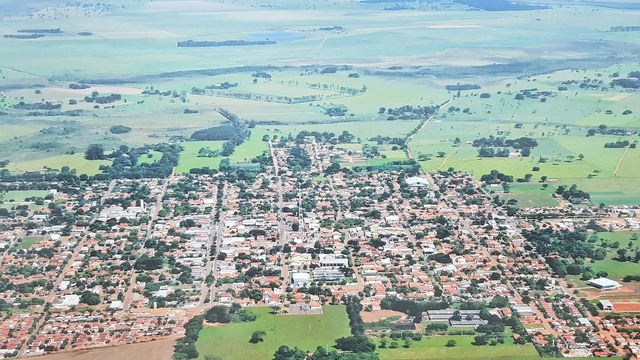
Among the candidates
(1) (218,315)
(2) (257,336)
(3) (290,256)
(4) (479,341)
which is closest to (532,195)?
(3) (290,256)

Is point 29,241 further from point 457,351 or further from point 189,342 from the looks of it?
point 457,351

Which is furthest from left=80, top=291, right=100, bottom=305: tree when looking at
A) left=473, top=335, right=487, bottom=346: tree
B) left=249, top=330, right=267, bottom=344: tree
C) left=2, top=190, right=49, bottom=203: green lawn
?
left=473, top=335, right=487, bottom=346: tree

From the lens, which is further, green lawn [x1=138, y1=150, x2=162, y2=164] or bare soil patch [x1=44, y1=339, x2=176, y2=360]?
green lawn [x1=138, y1=150, x2=162, y2=164]

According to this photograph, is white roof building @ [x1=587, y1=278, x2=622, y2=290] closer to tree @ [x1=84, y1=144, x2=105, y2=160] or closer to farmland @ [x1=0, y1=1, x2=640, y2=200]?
farmland @ [x1=0, y1=1, x2=640, y2=200]

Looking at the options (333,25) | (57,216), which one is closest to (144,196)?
(57,216)

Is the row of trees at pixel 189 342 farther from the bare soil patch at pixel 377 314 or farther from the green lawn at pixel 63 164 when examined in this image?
the green lawn at pixel 63 164

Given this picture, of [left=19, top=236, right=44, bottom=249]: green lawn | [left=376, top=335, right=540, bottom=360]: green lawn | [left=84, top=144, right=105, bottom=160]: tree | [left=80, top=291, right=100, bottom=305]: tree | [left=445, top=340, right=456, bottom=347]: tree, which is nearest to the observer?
[left=376, top=335, right=540, bottom=360]: green lawn
